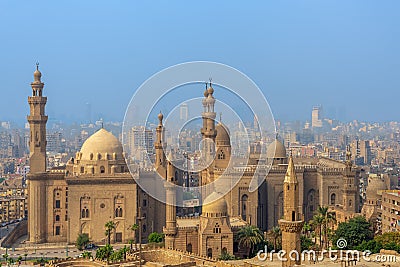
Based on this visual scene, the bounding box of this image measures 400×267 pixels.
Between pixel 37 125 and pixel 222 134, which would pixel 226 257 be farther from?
pixel 37 125

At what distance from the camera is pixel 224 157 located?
3191cm

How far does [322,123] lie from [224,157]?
7335cm

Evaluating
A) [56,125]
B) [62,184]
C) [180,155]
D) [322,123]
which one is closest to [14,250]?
[62,184]

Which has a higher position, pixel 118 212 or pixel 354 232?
pixel 118 212

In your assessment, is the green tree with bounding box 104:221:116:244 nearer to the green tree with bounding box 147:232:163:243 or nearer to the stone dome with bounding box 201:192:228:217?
the green tree with bounding box 147:232:163:243

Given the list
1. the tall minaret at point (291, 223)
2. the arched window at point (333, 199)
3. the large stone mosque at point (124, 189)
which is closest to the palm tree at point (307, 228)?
the large stone mosque at point (124, 189)

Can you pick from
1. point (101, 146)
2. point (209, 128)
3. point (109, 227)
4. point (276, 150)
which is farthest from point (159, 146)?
point (109, 227)

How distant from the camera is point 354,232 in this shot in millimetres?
26281

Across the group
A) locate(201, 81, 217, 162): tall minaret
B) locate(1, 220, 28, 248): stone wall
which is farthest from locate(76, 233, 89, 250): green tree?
locate(201, 81, 217, 162): tall minaret

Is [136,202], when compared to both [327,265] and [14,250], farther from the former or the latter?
[327,265]

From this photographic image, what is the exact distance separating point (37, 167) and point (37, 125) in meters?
1.99

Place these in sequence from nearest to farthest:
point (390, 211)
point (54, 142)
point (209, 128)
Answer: point (390, 211) → point (209, 128) → point (54, 142)

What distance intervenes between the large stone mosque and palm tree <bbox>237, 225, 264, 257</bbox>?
276 centimetres

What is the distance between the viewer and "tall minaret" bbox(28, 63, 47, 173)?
31328 millimetres
